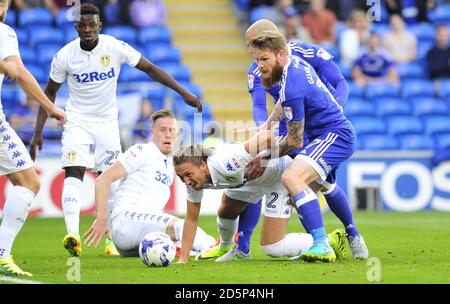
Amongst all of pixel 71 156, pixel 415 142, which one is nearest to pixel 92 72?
pixel 71 156

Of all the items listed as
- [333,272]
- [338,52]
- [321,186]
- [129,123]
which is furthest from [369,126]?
[333,272]

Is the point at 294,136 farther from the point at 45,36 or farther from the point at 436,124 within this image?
the point at 436,124

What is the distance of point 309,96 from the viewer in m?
8.28

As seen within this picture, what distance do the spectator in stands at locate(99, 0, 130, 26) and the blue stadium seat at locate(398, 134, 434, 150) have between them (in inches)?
228

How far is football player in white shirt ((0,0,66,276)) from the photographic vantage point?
7762 mm

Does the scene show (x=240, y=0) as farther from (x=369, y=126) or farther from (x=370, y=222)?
(x=370, y=222)

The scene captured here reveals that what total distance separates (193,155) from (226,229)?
1.40 m

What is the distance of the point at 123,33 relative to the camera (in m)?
19.1

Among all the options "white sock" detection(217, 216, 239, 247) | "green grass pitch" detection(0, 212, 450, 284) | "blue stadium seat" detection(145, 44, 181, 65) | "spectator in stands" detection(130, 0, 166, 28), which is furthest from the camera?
"spectator in stands" detection(130, 0, 166, 28)

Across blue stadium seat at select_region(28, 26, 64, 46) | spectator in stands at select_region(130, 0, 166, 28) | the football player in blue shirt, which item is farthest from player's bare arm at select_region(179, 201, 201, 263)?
spectator in stands at select_region(130, 0, 166, 28)

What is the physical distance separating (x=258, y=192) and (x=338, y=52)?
11.7 m

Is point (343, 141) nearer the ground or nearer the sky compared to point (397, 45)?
nearer the ground

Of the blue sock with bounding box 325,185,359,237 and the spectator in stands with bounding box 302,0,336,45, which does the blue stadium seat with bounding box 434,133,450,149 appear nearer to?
the spectator in stands with bounding box 302,0,336,45
